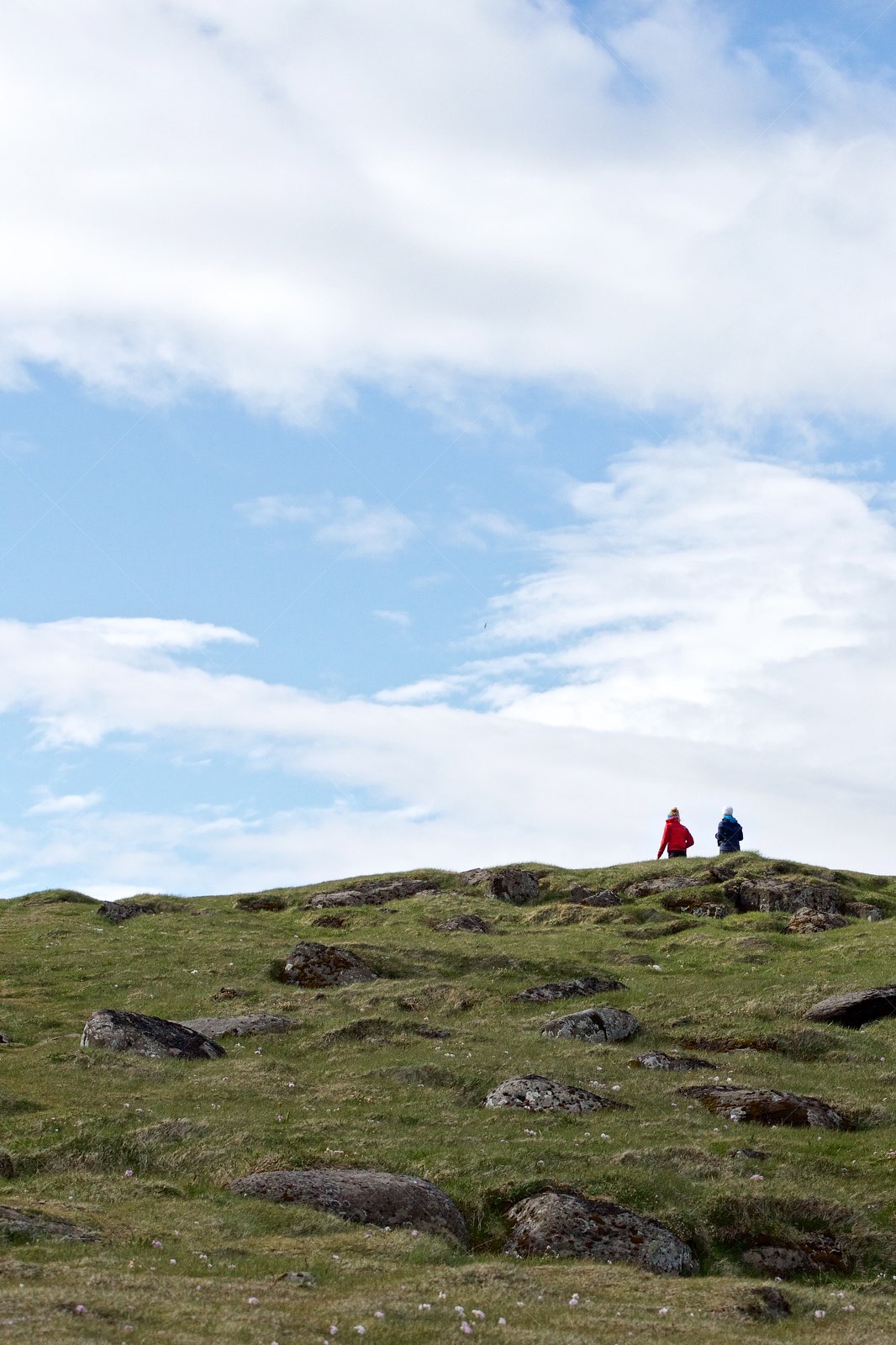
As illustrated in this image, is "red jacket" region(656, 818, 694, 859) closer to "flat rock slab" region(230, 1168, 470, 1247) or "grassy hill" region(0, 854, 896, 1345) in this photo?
"grassy hill" region(0, 854, 896, 1345)

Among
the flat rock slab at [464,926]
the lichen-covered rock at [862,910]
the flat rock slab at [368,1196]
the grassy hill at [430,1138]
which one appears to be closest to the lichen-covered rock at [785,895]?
the lichen-covered rock at [862,910]

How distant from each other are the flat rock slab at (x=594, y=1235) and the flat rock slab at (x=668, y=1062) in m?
13.8

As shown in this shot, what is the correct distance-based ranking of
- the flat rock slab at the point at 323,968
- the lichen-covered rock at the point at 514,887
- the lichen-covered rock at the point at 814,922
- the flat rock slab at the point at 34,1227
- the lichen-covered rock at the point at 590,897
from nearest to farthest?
the flat rock slab at the point at 34,1227 → the flat rock slab at the point at 323,968 → the lichen-covered rock at the point at 814,922 → the lichen-covered rock at the point at 590,897 → the lichen-covered rock at the point at 514,887

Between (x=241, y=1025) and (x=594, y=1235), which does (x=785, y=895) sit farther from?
(x=594, y=1235)

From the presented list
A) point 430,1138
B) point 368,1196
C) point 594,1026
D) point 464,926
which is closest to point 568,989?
point 594,1026

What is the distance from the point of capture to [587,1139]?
95.3ft

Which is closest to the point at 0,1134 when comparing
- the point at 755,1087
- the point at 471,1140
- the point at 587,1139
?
the point at 471,1140

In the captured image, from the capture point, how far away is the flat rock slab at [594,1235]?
22703 mm

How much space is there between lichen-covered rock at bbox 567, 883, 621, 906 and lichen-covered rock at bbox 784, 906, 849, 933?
11.6m

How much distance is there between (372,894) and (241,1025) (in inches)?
1380

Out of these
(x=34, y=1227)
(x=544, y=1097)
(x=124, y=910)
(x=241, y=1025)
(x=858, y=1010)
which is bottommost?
(x=544, y=1097)

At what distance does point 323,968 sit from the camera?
169 ft

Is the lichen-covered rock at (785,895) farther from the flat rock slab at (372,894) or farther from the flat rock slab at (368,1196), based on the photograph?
the flat rock slab at (368,1196)

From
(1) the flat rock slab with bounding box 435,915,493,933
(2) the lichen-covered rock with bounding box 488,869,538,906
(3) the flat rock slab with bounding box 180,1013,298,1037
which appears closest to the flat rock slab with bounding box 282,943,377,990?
(3) the flat rock slab with bounding box 180,1013,298,1037
